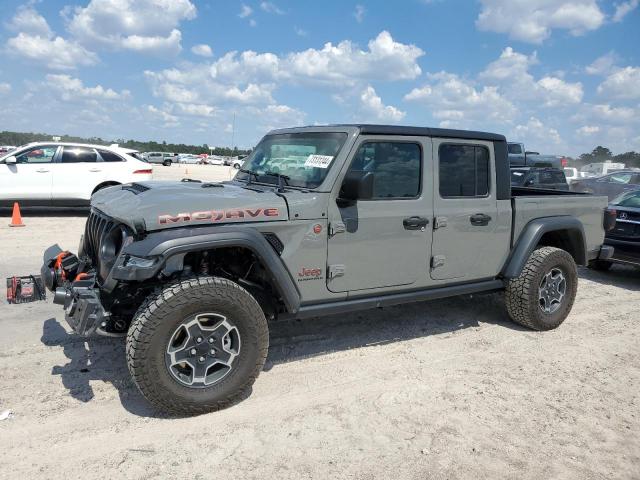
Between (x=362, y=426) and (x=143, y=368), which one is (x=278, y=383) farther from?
(x=143, y=368)

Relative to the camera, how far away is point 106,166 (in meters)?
11.5

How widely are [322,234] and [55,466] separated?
220 centimetres

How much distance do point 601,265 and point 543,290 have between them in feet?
12.6

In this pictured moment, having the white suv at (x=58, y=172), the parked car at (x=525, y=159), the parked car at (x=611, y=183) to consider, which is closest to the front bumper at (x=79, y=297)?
the white suv at (x=58, y=172)

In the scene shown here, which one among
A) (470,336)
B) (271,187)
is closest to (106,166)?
(271,187)

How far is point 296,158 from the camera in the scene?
432 centimetres

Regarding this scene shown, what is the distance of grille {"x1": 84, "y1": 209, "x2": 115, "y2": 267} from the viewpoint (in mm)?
3805

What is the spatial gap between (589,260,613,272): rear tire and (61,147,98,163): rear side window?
1017 centimetres

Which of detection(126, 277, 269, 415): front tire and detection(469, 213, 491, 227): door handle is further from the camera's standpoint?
detection(469, 213, 491, 227): door handle

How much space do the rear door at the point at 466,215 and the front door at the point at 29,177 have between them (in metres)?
9.47

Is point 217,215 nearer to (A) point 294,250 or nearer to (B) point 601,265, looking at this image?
(A) point 294,250

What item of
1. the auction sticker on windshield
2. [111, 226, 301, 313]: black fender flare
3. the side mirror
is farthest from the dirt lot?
the auction sticker on windshield

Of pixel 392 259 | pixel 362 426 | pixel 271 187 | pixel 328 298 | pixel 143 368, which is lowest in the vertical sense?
pixel 362 426

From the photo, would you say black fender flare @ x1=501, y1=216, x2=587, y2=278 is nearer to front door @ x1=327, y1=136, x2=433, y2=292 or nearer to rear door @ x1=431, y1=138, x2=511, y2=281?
rear door @ x1=431, y1=138, x2=511, y2=281
